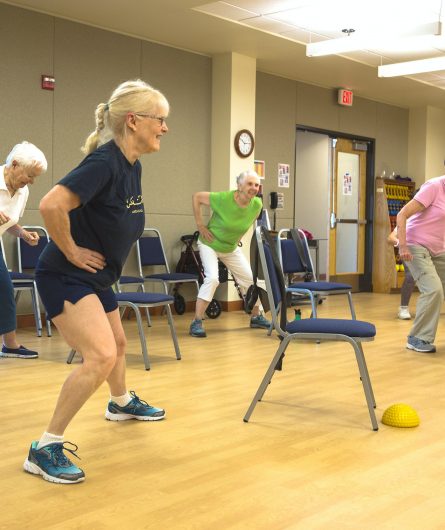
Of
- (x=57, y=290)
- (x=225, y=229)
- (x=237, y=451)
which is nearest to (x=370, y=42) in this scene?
(x=225, y=229)

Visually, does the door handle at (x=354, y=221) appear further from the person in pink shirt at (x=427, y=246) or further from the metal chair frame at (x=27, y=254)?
the metal chair frame at (x=27, y=254)

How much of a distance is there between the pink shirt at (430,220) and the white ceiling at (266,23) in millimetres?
1929

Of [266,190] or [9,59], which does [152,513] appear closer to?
[9,59]

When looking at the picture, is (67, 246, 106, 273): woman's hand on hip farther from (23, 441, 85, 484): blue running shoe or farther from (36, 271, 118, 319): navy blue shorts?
(23, 441, 85, 484): blue running shoe

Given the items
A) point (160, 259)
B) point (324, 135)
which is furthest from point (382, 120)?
point (160, 259)

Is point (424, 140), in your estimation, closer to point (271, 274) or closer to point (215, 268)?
point (215, 268)

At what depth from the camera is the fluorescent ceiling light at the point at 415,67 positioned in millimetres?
7211

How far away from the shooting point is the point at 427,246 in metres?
5.25

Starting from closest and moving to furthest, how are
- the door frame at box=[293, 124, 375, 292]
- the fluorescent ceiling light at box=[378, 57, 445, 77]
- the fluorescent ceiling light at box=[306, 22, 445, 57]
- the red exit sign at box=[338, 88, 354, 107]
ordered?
the fluorescent ceiling light at box=[306, 22, 445, 57] → the fluorescent ceiling light at box=[378, 57, 445, 77] → the red exit sign at box=[338, 88, 354, 107] → the door frame at box=[293, 124, 375, 292]

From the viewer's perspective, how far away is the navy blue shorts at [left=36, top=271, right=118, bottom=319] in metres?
2.56

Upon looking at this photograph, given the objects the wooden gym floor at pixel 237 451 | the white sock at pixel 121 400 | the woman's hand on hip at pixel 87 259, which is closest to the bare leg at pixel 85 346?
the woman's hand on hip at pixel 87 259

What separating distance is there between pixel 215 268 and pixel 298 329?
9.24 ft

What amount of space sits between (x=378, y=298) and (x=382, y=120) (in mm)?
2765

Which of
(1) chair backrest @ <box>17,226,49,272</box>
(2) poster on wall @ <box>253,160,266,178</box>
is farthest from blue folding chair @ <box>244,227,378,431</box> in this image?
(2) poster on wall @ <box>253,160,266,178</box>
